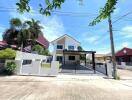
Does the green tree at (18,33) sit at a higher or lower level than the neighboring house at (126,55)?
higher

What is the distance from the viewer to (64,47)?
3716 centimetres

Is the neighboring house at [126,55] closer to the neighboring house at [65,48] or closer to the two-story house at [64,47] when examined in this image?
the neighboring house at [65,48]

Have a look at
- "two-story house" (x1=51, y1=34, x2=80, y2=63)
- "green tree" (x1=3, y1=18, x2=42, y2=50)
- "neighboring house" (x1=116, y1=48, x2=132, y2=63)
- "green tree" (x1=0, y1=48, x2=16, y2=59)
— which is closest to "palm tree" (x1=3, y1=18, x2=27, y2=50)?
"green tree" (x1=3, y1=18, x2=42, y2=50)

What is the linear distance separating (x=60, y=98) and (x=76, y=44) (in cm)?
2956

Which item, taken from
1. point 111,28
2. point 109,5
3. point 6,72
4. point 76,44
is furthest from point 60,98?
point 76,44

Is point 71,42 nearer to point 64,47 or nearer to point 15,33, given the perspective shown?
point 64,47

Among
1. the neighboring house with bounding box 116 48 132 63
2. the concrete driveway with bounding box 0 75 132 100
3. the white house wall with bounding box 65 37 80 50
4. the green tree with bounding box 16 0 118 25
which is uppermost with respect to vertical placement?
the white house wall with bounding box 65 37 80 50

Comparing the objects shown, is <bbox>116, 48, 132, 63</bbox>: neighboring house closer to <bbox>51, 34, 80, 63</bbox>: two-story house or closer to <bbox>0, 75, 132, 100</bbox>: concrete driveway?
<bbox>51, 34, 80, 63</bbox>: two-story house

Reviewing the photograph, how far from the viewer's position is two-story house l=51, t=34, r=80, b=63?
118 feet

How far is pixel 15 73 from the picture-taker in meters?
18.4

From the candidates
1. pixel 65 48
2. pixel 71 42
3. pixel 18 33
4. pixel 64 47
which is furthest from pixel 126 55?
pixel 18 33

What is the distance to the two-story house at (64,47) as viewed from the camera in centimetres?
3584

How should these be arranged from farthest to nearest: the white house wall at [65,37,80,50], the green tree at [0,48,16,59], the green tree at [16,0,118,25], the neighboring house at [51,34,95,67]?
the white house wall at [65,37,80,50] → the neighboring house at [51,34,95,67] → the green tree at [0,48,16,59] → the green tree at [16,0,118,25]

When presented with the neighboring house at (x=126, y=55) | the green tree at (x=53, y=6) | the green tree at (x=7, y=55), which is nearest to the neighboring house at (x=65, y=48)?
the neighboring house at (x=126, y=55)
